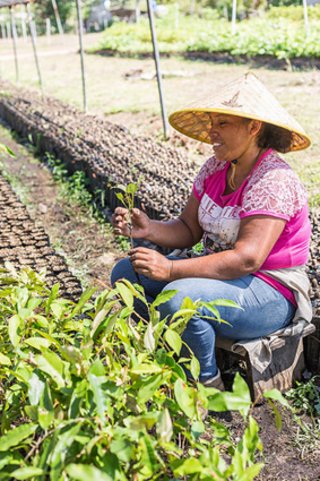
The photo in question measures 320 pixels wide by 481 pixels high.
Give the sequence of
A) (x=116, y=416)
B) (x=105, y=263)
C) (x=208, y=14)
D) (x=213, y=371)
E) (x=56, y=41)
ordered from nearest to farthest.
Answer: (x=116, y=416) < (x=213, y=371) < (x=105, y=263) < (x=56, y=41) < (x=208, y=14)

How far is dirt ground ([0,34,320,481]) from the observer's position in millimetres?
2570

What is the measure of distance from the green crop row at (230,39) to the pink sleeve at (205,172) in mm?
9900

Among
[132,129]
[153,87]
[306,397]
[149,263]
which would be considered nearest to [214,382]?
[306,397]

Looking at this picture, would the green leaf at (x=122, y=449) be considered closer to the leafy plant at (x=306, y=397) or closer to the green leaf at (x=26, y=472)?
the green leaf at (x=26, y=472)

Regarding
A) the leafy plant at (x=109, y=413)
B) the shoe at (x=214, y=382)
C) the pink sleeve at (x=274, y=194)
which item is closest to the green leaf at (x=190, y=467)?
the leafy plant at (x=109, y=413)

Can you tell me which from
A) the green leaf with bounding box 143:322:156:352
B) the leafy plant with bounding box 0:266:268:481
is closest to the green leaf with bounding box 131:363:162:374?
the leafy plant with bounding box 0:266:268:481

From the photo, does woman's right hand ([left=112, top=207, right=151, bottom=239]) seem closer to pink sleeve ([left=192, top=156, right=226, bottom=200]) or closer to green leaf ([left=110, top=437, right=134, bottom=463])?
pink sleeve ([left=192, top=156, right=226, bottom=200])

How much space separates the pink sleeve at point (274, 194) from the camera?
8.39 ft

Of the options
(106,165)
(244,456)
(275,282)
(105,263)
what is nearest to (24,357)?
(244,456)

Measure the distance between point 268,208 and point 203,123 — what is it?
28.0 inches

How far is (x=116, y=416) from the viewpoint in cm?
186

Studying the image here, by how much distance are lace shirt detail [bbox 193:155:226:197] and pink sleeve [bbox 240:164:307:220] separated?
0.30 m

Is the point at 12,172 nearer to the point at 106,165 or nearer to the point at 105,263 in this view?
the point at 106,165

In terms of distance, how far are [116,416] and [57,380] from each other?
0.69 feet
